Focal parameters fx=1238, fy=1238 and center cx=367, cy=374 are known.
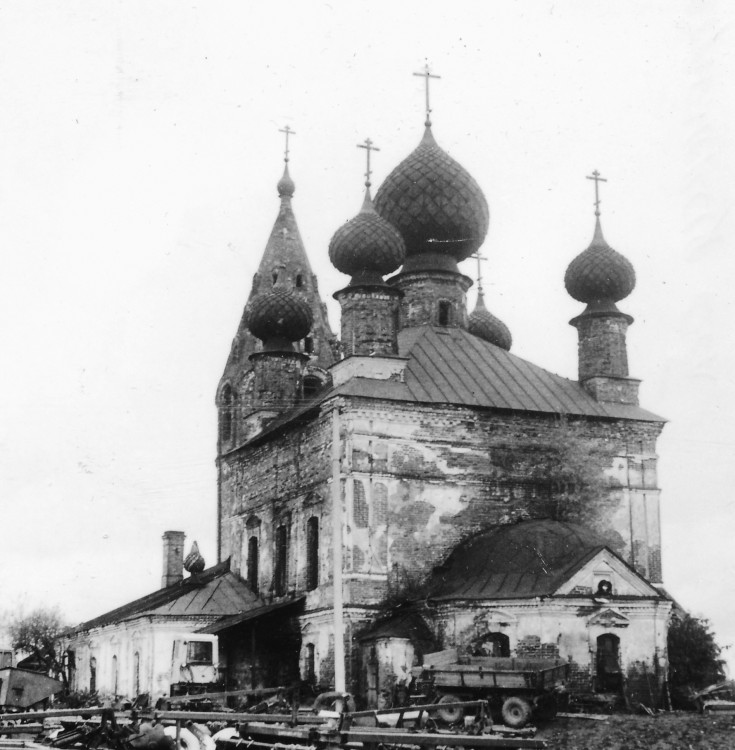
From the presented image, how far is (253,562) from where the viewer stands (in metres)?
28.5

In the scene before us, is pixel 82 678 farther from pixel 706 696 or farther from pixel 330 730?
pixel 330 730

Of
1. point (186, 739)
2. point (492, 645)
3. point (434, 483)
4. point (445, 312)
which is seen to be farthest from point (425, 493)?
point (186, 739)

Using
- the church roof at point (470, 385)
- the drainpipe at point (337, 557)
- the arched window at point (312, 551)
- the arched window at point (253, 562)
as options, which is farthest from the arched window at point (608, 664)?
the arched window at point (253, 562)

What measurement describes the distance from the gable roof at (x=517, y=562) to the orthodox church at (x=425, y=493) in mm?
46

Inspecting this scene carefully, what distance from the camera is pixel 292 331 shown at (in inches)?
1141

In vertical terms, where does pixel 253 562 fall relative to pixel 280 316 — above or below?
below

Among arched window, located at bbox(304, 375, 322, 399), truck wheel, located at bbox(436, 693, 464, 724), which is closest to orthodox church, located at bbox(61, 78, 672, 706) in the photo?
truck wheel, located at bbox(436, 693, 464, 724)

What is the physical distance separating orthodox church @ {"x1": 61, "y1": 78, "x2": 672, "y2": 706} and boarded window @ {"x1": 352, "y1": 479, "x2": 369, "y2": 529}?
25 millimetres

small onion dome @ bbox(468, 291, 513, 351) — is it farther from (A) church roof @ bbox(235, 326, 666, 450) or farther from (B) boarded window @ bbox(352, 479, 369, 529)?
(B) boarded window @ bbox(352, 479, 369, 529)

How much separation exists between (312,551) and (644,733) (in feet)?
32.2

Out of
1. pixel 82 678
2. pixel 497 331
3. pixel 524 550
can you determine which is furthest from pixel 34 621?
pixel 524 550

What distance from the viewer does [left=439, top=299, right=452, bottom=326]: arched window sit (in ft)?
92.9

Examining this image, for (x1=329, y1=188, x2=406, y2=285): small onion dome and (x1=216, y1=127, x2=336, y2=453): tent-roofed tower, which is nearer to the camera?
(x1=329, y1=188, x2=406, y2=285): small onion dome

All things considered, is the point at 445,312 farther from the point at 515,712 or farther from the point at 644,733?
the point at 644,733
